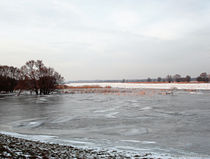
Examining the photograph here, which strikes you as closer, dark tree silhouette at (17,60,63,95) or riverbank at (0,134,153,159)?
riverbank at (0,134,153,159)

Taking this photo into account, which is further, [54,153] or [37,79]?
[37,79]

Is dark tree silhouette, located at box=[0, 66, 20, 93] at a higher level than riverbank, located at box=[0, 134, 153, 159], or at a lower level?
higher

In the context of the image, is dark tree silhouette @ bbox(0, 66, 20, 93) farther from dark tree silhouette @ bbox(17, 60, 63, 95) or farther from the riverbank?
the riverbank

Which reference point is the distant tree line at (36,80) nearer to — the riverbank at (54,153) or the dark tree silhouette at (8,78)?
the dark tree silhouette at (8,78)

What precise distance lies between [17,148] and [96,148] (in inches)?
108

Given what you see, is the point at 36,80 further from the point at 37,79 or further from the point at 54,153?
the point at 54,153

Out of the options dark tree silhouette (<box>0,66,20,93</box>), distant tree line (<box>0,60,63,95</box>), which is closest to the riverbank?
distant tree line (<box>0,60,63,95</box>)

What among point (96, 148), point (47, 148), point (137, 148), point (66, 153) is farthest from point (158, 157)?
point (47, 148)

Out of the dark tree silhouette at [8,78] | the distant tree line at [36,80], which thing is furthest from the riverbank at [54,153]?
the dark tree silhouette at [8,78]

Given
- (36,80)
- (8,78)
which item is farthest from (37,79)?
(8,78)

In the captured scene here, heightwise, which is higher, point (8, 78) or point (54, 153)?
point (8, 78)

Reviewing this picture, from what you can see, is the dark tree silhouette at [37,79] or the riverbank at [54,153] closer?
the riverbank at [54,153]

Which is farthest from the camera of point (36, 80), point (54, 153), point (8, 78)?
point (8, 78)

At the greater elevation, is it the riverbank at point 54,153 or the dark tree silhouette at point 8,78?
the dark tree silhouette at point 8,78
